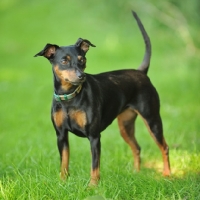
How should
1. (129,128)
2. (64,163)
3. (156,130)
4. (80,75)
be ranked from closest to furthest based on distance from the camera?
(80,75) → (64,163) → (156,130) → (129,128)

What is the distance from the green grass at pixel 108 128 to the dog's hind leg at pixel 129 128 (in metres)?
0.14

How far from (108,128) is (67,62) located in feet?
13.5

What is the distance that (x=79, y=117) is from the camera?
15.3 feet

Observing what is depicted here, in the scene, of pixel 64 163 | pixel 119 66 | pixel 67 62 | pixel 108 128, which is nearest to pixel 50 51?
pixel 67 62

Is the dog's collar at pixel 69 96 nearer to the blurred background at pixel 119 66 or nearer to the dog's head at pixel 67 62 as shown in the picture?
the dog's head at pixel 67 62

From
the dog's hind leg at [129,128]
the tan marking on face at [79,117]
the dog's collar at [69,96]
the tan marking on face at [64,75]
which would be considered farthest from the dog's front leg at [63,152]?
the dog's hind leg at [129,128]

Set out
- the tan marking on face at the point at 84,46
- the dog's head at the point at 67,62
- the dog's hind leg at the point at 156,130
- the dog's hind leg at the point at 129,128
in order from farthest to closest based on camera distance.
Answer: the dog's hind leg at the point at 129,128
the dog's hind leg at the point at 156,130
the tan marking on face at the point at 84,46
the dog's head at the point at 67,62

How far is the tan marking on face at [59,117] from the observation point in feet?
15.5

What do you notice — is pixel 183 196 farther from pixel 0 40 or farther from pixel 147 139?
pixel 0 40

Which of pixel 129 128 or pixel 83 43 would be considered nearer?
pixel 83 43

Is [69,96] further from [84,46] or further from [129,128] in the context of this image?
[129,128]

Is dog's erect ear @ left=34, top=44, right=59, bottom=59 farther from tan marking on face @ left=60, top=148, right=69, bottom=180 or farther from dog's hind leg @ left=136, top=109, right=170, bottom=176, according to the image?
dog's hind leg @ left=136, top=109, right=170, bottom=176

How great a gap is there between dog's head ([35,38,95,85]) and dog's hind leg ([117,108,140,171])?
4.22 feet

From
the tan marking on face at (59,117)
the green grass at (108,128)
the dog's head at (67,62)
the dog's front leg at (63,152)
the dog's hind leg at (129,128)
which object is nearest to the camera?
the green grass at (108,128)
